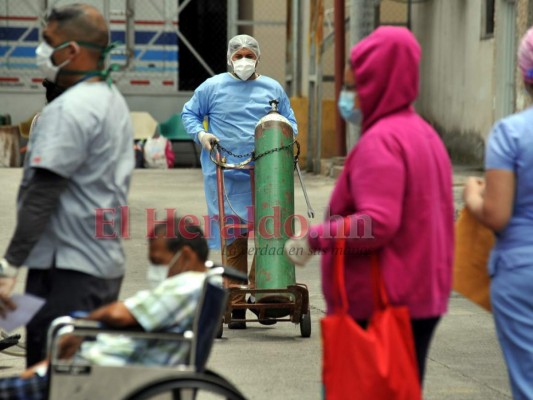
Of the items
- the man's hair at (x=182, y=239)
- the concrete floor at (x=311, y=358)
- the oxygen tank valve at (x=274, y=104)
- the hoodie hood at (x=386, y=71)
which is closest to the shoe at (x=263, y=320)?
the concrete floor at (x=311, y=358)

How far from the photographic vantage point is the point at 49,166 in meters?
4.30

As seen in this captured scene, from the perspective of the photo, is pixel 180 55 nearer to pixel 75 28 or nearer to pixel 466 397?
pixel 466 397

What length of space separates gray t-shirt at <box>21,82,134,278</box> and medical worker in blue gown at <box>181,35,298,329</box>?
12.4 feet

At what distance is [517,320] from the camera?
4395 mm

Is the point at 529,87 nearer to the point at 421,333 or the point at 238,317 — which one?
the point at 421,333

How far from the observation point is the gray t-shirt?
4.34 m

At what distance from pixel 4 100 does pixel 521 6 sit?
12.9 meters

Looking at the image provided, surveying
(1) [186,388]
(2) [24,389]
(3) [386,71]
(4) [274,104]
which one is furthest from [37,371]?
(4) [274,104]

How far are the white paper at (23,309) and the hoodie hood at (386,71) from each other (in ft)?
4.14

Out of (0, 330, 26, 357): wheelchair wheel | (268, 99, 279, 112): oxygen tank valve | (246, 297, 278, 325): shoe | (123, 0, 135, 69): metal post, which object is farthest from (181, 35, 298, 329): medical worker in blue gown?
(123, 0, 135, 69): metal post

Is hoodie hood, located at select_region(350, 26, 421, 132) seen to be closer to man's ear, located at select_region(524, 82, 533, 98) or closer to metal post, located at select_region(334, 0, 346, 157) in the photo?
man's ear, located at select_region(524, 82, 533, 98)

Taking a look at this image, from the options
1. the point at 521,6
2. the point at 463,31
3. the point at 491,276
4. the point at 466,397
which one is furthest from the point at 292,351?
the point at 463,31

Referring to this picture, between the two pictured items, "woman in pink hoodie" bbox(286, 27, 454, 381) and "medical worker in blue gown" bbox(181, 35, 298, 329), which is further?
"medical worker in blue gown" bbox(181, 35, 298, 329)

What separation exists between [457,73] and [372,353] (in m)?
16.1
